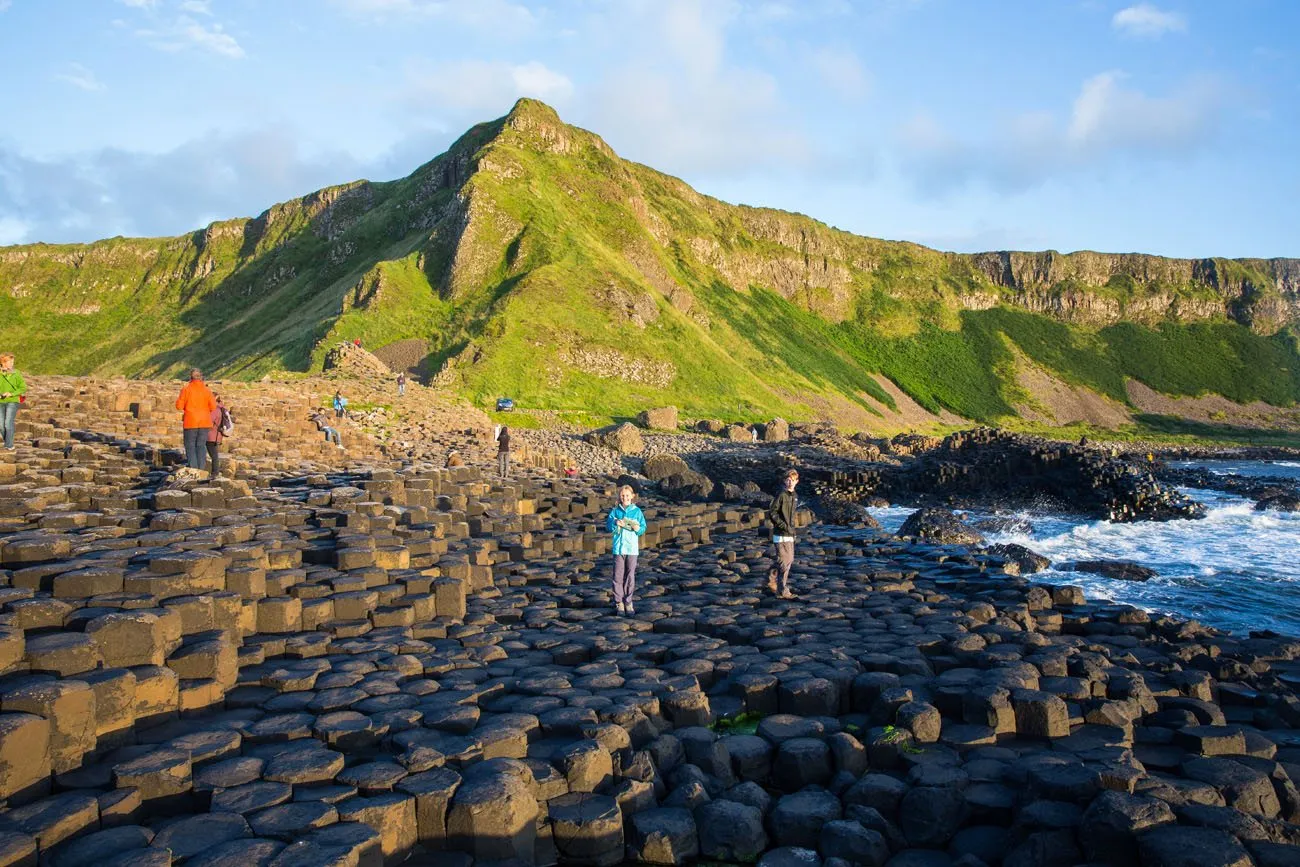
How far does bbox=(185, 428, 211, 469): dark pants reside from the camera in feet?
55.5

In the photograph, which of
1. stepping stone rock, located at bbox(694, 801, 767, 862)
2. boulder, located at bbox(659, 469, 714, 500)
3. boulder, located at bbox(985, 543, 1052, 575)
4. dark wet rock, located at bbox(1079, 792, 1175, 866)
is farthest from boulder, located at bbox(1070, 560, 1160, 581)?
stepping stone rock, located at bbox(694, 801, 767, 862)

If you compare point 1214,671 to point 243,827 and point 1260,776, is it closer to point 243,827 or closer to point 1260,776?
point 1260,776

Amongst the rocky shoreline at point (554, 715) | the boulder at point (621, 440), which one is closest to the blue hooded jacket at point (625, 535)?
the rocky shoreline at point (554, 715)

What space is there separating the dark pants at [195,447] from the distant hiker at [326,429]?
10032mm

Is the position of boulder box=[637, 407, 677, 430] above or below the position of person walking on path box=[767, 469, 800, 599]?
above

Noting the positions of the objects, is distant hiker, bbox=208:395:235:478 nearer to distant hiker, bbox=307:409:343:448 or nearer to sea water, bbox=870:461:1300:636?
distant hiker, bbox=307:409:343:448

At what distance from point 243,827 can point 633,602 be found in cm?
821

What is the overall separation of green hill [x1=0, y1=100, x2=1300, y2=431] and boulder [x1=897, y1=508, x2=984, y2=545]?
1251 inches

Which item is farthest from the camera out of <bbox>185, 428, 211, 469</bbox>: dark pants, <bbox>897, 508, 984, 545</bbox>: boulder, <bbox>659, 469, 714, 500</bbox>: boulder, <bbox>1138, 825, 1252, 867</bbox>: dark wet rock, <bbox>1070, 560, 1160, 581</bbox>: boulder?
<bbox>659, 469, 714, 500</bbox>: boulder

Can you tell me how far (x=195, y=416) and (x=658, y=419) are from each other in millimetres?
35033

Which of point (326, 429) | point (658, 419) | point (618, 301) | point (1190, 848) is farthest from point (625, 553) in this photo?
point (618, 301)

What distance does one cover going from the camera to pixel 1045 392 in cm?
11744

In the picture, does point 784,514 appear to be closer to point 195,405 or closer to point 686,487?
point 195,405

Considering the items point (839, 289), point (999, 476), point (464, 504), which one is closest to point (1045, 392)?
point (839, 289)
